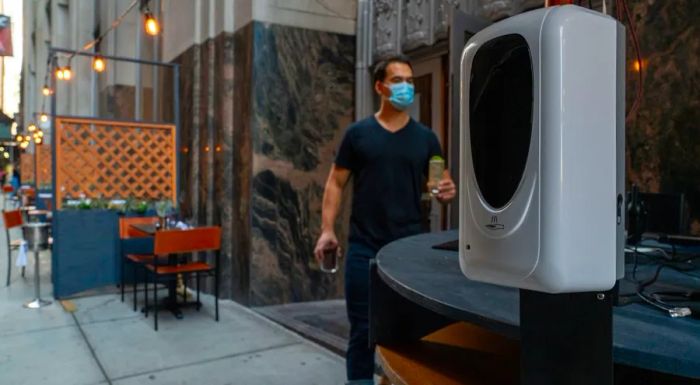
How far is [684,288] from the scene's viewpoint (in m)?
1.29

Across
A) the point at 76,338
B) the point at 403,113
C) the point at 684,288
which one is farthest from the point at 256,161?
the point at 684,288

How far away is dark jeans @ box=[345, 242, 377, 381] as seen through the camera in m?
2.39

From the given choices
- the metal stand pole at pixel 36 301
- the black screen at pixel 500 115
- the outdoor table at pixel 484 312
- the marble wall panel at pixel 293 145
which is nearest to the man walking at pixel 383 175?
the outdoor table at pixel 484 312

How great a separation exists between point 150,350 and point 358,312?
2.43 meters

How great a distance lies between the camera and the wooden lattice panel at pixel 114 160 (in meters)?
6.18

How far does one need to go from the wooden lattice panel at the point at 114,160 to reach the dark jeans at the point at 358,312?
474 cm

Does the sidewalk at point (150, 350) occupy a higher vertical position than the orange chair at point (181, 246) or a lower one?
lower

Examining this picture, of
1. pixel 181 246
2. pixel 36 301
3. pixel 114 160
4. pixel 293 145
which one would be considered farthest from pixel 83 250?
pixel 293 145

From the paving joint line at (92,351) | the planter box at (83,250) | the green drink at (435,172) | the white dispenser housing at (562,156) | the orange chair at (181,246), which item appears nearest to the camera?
the white dispenser housing at (562,156)

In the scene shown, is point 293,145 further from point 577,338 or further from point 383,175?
point 577,338

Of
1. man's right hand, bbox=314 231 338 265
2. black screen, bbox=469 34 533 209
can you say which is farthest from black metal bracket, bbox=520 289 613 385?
man's right hand, bbox=314 231 338 265

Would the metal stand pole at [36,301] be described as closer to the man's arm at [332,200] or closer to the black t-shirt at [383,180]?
the man's arm at [332,200]

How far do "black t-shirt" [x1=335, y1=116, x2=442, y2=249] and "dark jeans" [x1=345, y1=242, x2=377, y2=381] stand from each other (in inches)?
A: 3.3

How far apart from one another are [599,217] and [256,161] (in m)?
5.06
